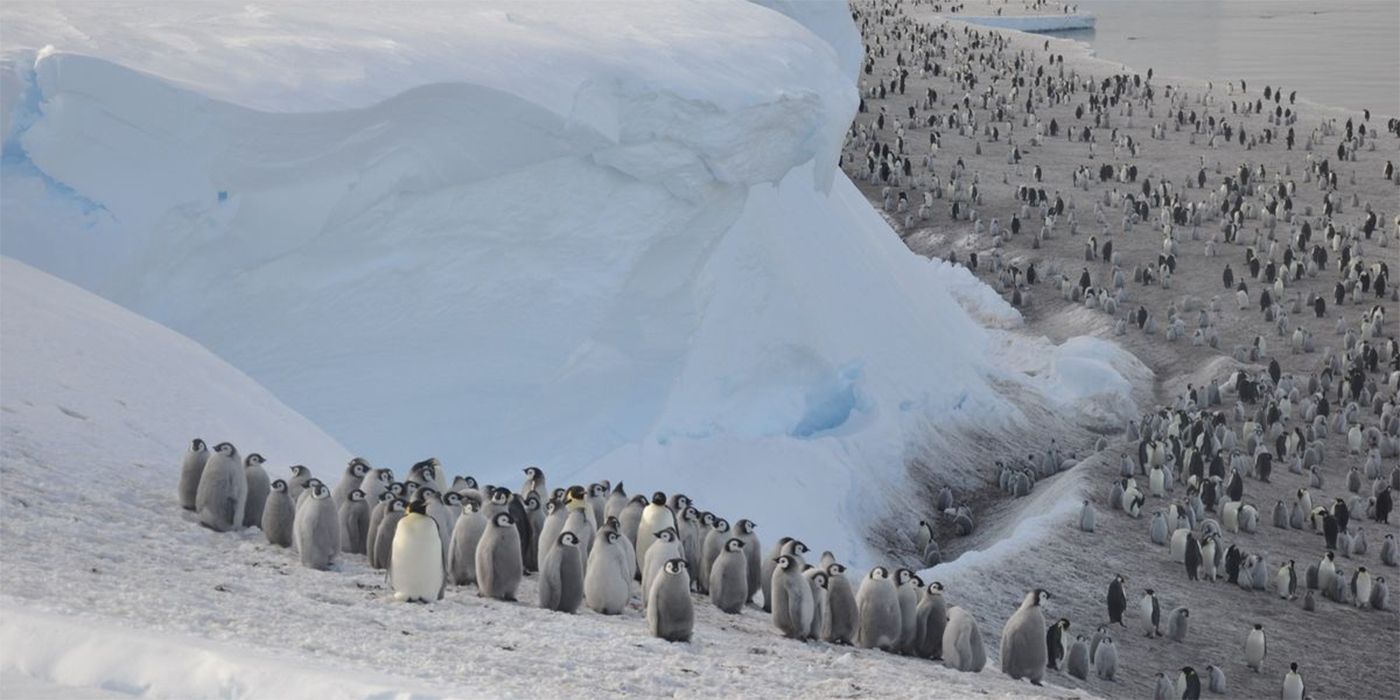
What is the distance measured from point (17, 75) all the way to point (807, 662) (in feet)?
29.2

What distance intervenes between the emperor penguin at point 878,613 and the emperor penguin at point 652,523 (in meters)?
A: 1.40

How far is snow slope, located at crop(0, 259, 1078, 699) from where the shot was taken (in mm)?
6684

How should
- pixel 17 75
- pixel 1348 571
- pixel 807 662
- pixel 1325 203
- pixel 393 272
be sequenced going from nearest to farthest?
1. pixel 807 662
2. pixel 17 75
3. pixel 393 272
4. pixel 1348 571
5. pixel 1325 203

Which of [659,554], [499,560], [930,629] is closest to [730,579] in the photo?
[659,554]

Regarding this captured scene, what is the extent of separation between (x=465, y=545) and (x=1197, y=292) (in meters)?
21.3

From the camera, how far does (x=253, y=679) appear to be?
656cm

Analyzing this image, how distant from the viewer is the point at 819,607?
10.5 m

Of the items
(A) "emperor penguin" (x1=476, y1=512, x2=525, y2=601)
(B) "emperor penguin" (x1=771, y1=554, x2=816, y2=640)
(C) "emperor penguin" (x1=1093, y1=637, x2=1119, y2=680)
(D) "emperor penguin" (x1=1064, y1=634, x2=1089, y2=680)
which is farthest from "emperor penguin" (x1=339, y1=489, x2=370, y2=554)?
(C) "emperor penguin" (x1=1093, y1=637, x2=1119, y2=680)

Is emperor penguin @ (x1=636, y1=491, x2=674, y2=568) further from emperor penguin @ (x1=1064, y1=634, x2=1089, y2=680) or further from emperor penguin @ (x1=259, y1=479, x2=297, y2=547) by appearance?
emperor penguin @ (x1=1064, y1=634, x2=1089, y2=680)

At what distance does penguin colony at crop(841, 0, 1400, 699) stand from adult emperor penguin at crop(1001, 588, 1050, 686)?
37 mm

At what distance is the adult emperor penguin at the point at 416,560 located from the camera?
29.3 feet

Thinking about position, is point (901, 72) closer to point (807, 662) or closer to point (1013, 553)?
point (1013, 553)

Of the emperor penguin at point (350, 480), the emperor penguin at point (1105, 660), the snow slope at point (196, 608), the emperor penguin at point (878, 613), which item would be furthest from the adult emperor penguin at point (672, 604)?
the emperor penguin at point (1105, 660)

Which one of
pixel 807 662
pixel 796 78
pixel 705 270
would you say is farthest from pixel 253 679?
pixel 796 78
